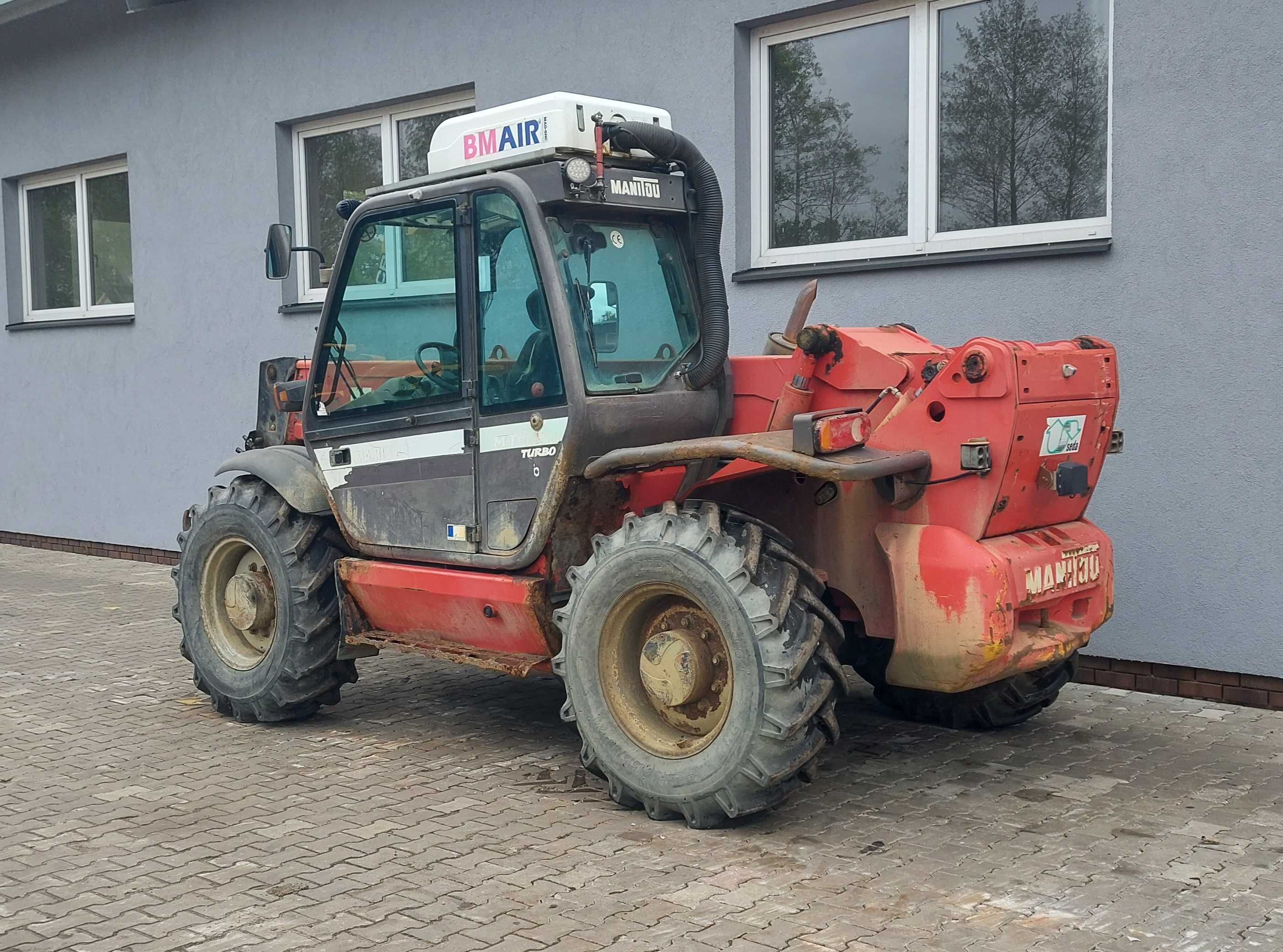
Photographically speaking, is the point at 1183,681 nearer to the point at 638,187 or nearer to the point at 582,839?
the point at 582,839

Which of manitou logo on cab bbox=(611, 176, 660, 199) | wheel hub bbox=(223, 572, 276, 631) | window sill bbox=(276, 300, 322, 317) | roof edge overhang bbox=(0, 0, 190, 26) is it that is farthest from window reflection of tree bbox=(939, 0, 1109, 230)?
roof edge overhang bbox=(0, 0, 190, 26)

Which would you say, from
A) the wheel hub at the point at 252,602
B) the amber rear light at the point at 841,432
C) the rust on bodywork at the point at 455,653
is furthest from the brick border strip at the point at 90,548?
the amber rear light at the point at 841,432

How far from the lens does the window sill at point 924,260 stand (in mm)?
6648

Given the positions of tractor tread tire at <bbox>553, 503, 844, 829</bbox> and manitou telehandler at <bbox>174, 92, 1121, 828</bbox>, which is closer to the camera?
tractor tread tire at <bbox>553, 503, 844, 829</bbox>

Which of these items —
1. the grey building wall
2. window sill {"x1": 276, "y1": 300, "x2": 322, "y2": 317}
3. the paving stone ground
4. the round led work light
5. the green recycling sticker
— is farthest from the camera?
window sill {"x1": 276, "y1": 300, "x2": 322, "y2": 317}

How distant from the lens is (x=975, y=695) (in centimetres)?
571

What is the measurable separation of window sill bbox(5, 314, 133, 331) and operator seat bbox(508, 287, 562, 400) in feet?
25.0

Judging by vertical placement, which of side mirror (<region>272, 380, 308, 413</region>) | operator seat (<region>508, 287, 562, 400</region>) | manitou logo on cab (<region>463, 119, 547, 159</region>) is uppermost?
manitou logo on cab (<region>463, 119, 547, 159</region>)

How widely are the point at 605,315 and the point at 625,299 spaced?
0.14 meters

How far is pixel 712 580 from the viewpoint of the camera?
459 cm

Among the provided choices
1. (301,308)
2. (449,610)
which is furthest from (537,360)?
(301,308)

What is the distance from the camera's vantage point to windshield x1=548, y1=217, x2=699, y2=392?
17.3 feet

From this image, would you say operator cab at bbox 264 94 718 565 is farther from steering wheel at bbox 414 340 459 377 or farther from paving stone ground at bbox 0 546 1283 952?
paving stone ground at bbox 0 546 1283 952

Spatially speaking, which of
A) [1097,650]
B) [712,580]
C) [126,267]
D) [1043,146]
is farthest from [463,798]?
[126,267]
